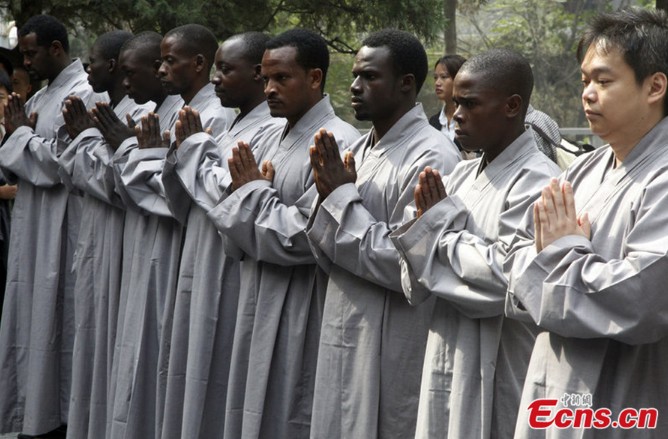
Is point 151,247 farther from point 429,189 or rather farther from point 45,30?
point 429,189

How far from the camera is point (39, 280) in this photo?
7.82 metres

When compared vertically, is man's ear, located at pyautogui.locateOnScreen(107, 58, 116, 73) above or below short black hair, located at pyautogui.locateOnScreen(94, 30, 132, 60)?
below

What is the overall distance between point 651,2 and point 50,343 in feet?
48.3

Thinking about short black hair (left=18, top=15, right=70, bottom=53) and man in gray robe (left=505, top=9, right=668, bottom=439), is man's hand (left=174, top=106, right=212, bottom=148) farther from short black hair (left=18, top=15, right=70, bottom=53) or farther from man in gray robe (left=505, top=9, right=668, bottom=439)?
man in gray robe (left=505, top=9, right=668, bottom=439)

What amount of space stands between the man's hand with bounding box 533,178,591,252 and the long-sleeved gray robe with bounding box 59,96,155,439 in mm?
3680

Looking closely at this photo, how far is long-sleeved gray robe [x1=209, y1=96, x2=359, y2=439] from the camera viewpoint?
17.7 ft

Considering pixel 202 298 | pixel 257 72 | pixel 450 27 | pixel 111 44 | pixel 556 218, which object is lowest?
pixel 202 298

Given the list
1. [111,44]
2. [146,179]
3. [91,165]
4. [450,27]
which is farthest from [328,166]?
[450,27]

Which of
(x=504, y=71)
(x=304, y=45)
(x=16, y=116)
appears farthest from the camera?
(x=16, y=116)

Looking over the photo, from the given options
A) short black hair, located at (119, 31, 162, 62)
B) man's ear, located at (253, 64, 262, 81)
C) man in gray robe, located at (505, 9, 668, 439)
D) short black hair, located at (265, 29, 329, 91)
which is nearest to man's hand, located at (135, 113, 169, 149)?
man's ear, located at (253, 64, 262, 81)

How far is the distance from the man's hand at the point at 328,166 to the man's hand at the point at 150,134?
1.85 metres

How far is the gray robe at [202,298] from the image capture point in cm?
594

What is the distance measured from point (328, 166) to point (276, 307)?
875mm

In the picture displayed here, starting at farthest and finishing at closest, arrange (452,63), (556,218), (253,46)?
1. (452,63)
2. (253,46)
3. (556,218)
